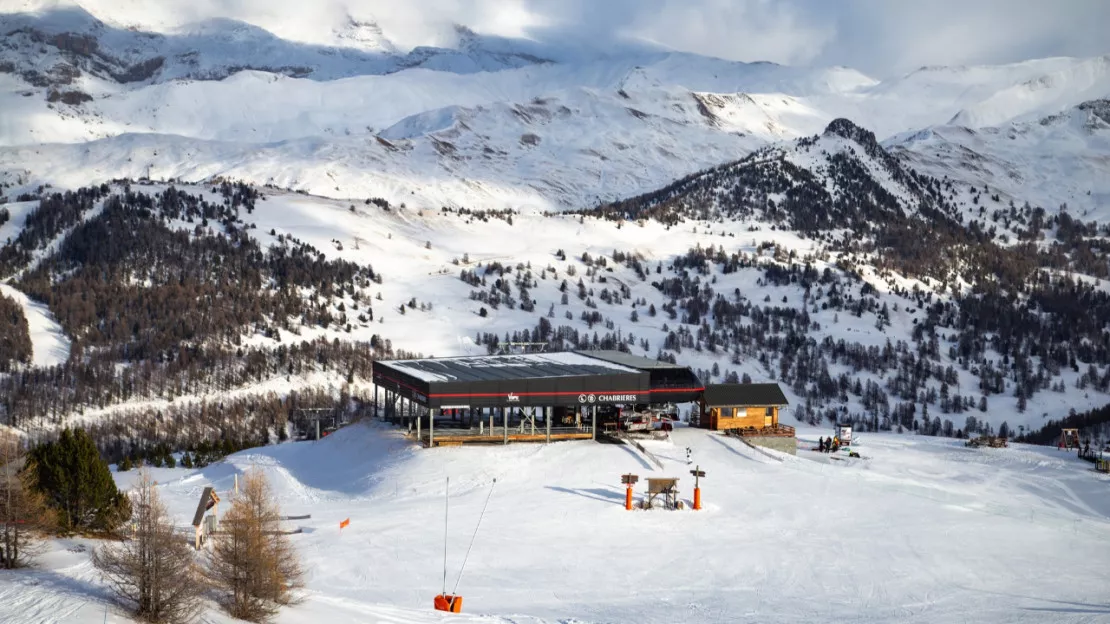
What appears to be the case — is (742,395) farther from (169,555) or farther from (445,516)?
(169,555)

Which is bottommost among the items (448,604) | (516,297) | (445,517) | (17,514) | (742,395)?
(448,604)

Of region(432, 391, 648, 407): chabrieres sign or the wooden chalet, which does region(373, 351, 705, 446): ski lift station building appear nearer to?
region(432, 391, 648, 407): chabrieres sign

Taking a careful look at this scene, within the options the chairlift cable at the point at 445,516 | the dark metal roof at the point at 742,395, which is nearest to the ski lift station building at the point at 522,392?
the dark metal roof at the point at 742,395

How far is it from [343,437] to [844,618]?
132 feet

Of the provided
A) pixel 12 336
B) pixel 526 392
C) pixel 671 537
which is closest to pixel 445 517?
pixel 671 537

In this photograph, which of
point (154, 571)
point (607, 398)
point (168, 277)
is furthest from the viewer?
point (168, 277)

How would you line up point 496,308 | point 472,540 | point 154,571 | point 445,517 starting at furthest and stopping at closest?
point 496,308 → point 445,517 → point 472,540 → point 154,571

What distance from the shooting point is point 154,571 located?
2736cm

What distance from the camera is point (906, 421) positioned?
127 metres

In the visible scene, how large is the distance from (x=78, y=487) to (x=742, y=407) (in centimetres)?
4313

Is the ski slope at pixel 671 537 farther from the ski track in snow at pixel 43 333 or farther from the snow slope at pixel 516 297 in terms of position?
the snow slope at pixel 516 297

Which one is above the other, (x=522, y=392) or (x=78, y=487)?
(x=522, y=392)

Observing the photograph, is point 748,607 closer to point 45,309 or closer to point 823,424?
point 823,424

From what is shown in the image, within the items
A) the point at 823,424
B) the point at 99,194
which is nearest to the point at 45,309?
the point at 99,194
